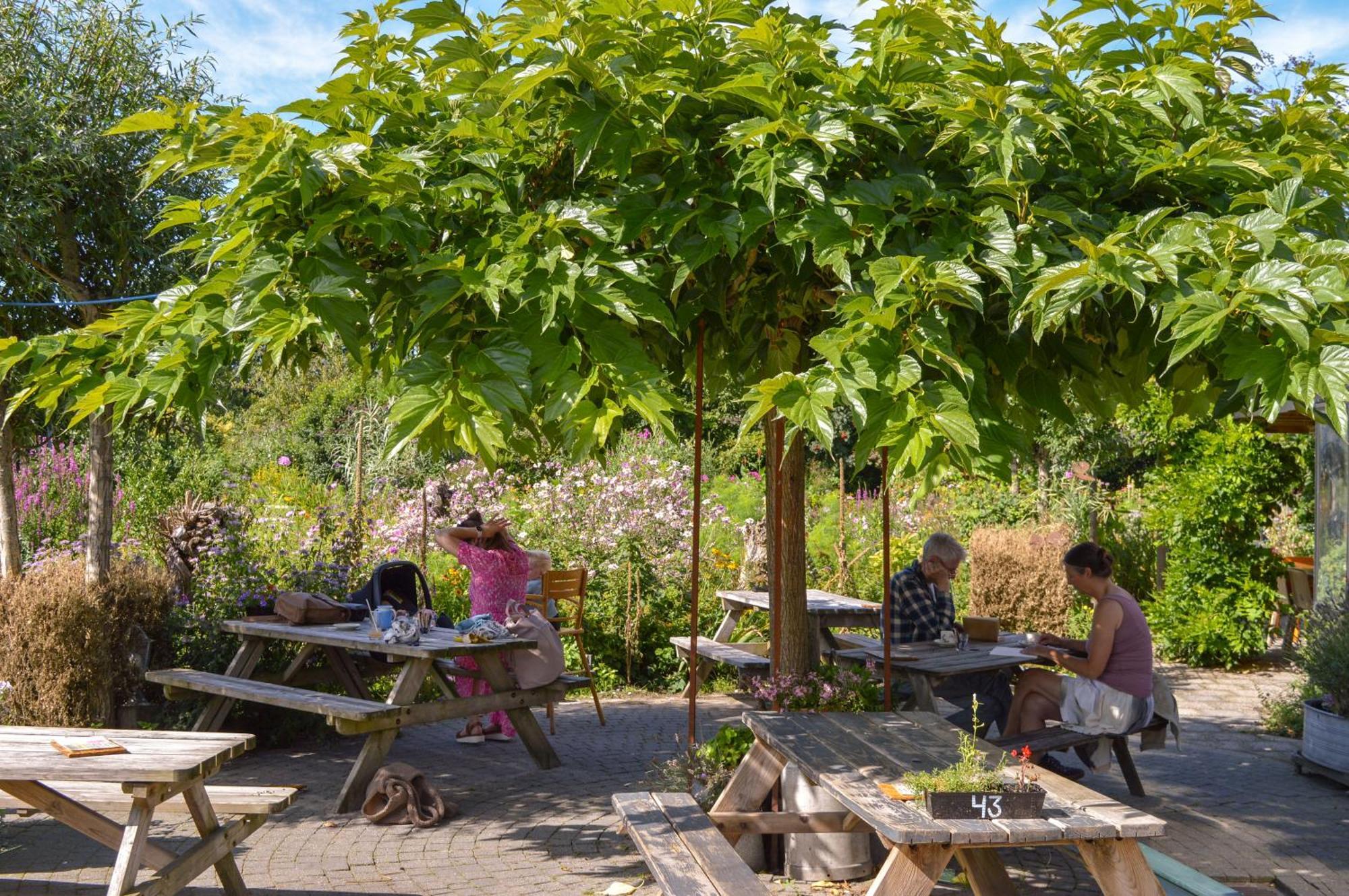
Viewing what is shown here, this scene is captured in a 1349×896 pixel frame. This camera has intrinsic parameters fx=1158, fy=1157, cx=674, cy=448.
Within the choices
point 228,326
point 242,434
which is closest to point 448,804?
point 228,326

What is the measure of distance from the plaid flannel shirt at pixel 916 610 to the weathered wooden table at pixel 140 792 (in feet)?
13.3

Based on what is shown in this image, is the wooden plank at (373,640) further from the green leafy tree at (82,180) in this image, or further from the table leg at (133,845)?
the table leg at (133,845)

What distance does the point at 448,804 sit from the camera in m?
6.34

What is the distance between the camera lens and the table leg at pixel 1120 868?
3537 millimetres

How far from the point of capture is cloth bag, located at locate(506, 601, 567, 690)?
732cm

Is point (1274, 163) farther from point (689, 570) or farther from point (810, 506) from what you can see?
point (810, 506)

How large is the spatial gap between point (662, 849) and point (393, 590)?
4516 mm

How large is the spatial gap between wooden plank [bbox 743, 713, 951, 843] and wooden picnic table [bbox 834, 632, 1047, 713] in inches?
47.6

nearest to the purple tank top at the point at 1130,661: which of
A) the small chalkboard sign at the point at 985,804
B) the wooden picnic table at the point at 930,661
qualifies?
the wooden picnic table at the point at 930,661

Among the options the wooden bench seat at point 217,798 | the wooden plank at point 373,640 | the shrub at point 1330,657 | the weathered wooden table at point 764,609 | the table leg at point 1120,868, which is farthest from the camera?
the weathered wooden table at point 764,609

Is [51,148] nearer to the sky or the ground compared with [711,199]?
nearer to the sky

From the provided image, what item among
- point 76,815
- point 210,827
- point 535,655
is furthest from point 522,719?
point 76,815

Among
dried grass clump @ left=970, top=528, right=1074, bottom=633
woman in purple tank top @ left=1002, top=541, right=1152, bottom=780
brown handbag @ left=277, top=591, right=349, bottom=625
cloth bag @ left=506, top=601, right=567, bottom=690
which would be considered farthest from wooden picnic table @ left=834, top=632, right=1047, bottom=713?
dried grass clump @ left=970, top=528, right=1074, bottom=633

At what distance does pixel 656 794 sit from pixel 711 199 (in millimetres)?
2482
